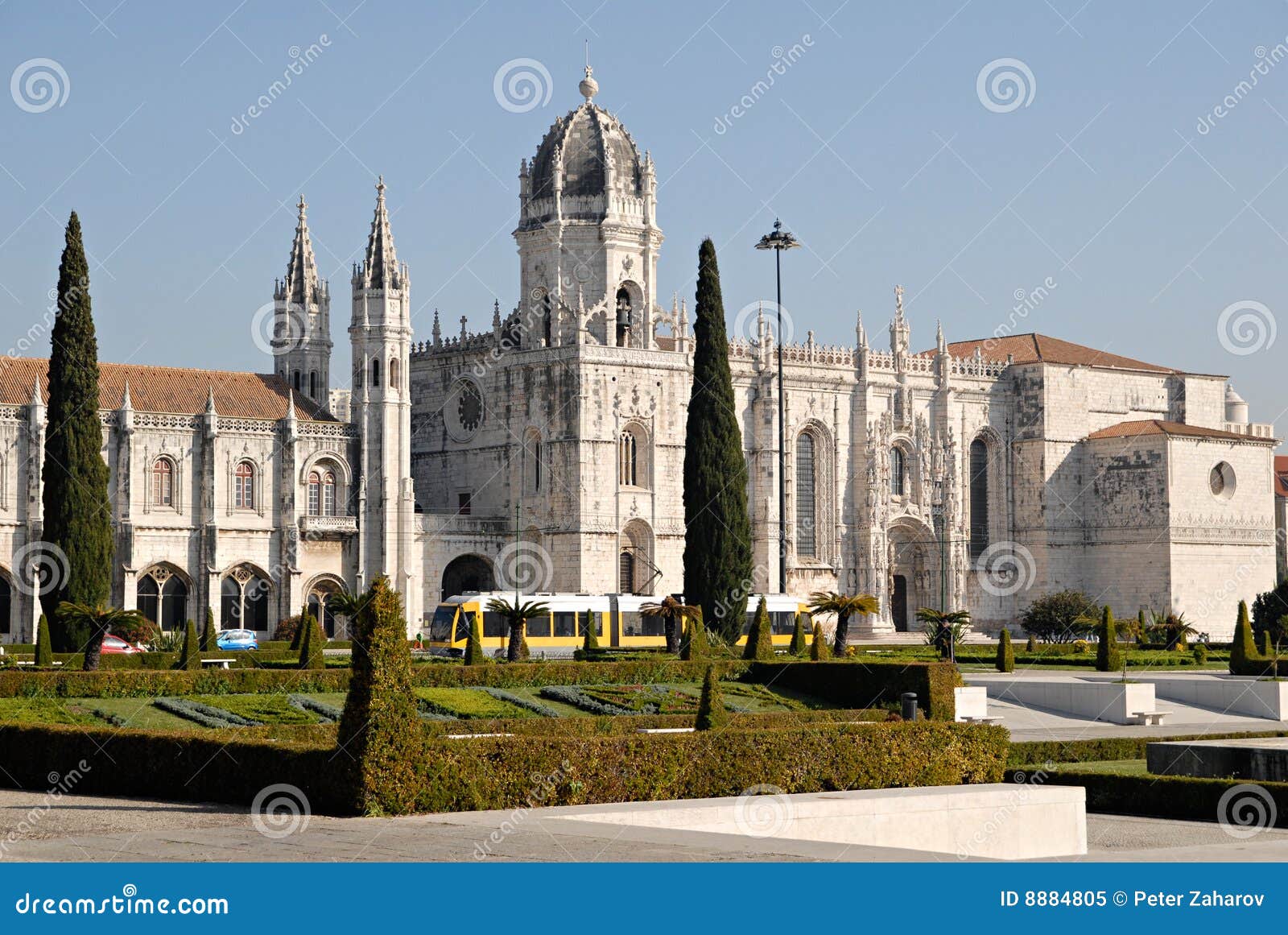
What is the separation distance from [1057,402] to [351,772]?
64.3 m

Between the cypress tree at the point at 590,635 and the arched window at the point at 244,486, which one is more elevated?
the arched window at the point at 244,486

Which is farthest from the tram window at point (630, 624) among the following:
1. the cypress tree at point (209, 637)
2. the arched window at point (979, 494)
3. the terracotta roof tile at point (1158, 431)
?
the terracotta roof tile at point (1158, 431)

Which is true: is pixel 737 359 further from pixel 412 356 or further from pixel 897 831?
pixel 897 831

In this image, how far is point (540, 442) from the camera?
65.5m

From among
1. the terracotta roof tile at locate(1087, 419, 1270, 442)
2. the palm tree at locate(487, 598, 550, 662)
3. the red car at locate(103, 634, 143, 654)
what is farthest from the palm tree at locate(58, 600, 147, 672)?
the terracotta roof tile at locate(1087, 419, 1270, 442)

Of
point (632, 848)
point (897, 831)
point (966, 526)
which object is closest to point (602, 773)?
point (897, 831)

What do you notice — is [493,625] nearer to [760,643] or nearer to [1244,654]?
[760,643]

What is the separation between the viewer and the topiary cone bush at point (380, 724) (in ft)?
59.4

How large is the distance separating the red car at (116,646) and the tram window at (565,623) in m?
12.8

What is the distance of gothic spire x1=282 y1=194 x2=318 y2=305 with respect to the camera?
66.0 metres

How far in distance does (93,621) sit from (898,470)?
44.0 m

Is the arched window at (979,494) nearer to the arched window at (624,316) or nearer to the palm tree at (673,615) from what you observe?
the arched window at (624,316)

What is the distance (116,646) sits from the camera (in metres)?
48.6

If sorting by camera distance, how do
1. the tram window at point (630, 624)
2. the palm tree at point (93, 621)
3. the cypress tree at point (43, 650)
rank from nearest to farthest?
1. the palm tree at point (93, 621)
2. the cypress tree at point (43, 650)
3. the tram window at point (630, 624)
